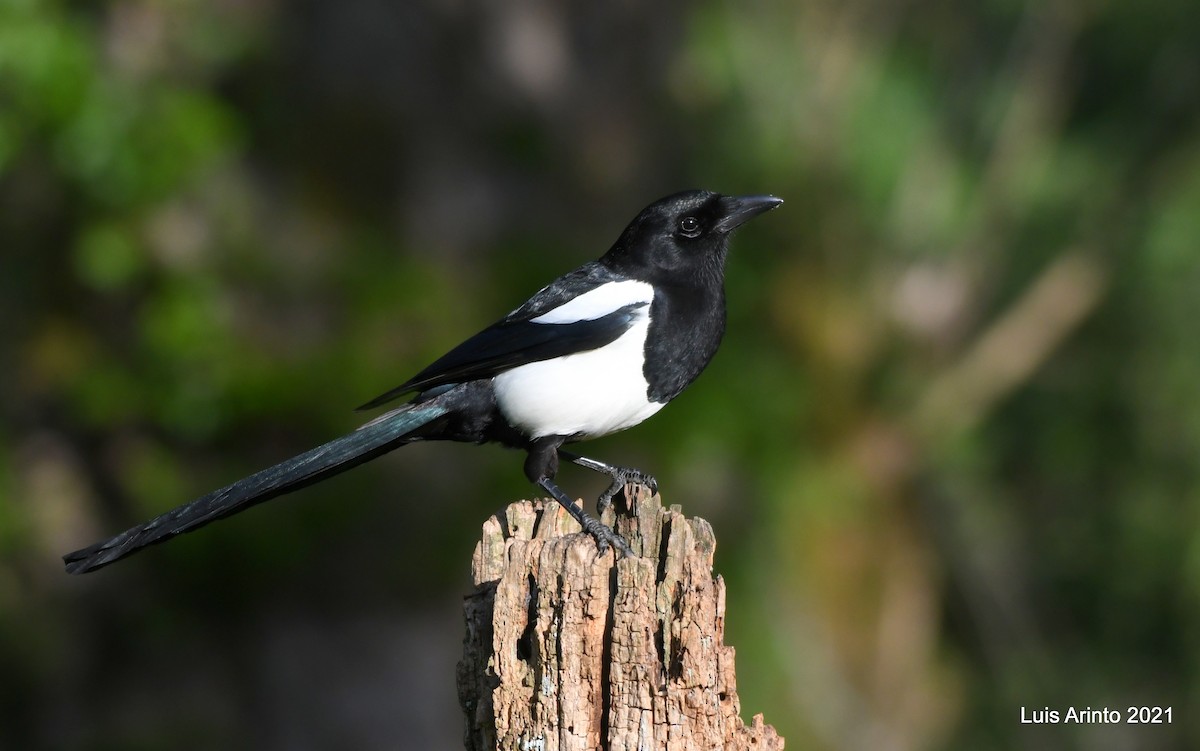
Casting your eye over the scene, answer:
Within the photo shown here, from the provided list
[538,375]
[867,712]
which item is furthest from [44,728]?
[867,712]

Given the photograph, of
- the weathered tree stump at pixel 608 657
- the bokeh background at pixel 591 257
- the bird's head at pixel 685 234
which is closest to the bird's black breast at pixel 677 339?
the bird's head at pixel 685 234

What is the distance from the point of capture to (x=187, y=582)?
5.19 metres

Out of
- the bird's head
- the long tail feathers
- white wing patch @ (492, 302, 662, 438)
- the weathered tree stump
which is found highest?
the bird's head

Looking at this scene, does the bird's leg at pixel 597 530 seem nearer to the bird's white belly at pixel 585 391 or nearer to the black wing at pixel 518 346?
the bird's white belly at pixel 585 391

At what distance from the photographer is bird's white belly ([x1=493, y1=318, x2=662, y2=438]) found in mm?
3127

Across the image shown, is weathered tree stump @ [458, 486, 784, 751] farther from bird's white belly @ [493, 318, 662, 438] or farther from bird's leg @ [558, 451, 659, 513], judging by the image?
bird's white belly @ [493, 318, 662, 438]

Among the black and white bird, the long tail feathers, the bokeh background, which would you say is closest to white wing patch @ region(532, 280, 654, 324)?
the black and white bird

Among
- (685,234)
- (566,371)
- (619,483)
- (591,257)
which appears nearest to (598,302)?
(566,371)

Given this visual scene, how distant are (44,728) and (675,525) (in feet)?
13.7

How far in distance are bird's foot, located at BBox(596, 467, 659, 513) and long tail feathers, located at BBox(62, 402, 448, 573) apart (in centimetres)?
49

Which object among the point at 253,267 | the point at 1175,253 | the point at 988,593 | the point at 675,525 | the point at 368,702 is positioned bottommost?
the point at 675,525

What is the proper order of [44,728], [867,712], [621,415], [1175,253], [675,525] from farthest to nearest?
[867,712] < [1175,253] < [44,728] < [621,415] < [675,525]

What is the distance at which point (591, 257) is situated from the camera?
5688 mm

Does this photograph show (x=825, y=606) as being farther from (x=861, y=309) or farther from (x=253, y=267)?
(x=253, y=267)
